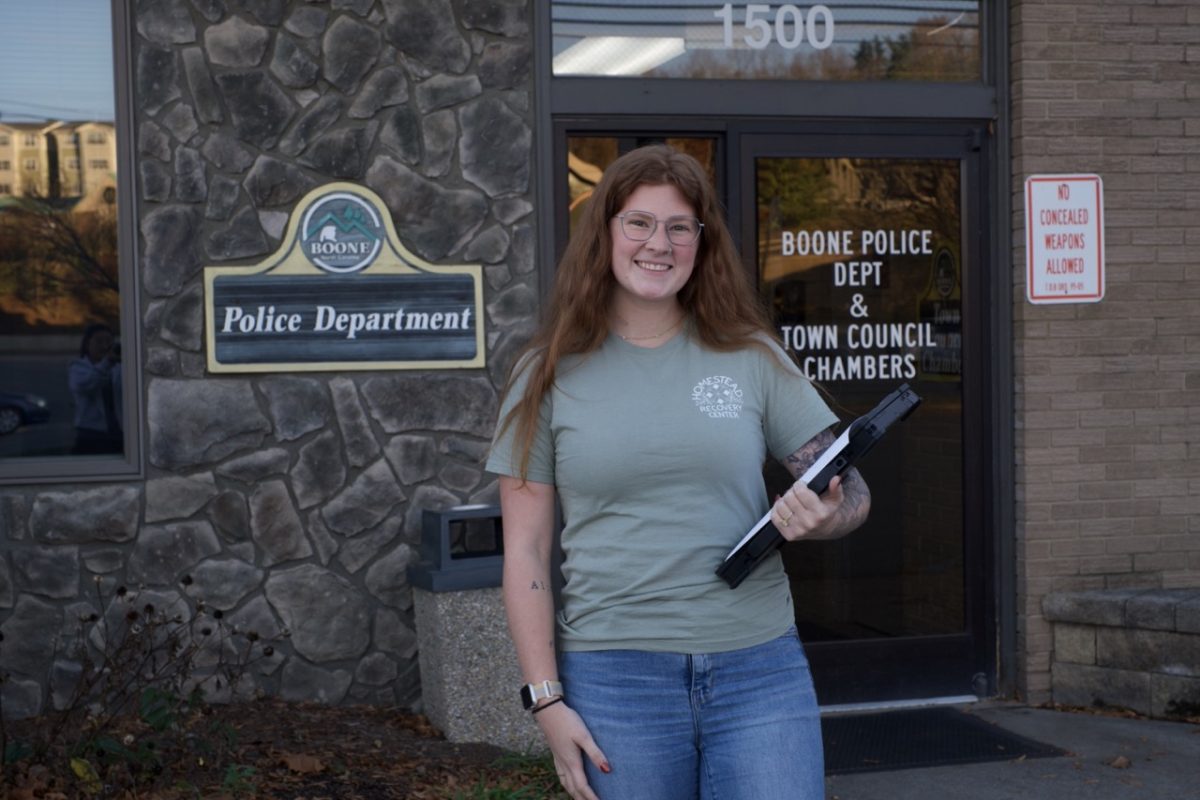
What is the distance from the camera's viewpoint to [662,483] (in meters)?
2.69

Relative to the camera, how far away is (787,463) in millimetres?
2834

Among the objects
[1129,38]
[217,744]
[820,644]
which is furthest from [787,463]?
[1129,38]

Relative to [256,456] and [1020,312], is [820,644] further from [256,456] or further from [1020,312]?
[256,456]

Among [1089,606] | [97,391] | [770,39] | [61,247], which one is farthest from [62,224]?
[1089,606]

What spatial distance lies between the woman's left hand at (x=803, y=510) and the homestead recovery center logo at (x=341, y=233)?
3793 mm

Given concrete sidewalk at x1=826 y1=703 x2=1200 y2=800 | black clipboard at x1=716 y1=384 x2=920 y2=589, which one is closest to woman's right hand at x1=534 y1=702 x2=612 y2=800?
black clipboard at x1=716 y1=384 x2=920 y2=589

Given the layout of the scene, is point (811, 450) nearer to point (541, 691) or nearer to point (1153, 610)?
point (541, 691)

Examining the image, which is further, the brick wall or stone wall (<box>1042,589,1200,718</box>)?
the brick wall

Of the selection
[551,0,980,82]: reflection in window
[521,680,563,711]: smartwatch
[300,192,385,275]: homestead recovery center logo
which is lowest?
[521,680,563,711]: smartwatch

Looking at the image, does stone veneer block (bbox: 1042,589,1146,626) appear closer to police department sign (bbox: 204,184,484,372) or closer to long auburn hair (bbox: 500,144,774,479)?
police department sign (bbox: 204,184,484,372)

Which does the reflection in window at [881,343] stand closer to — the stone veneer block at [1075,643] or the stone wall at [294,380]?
→ the stone veneer block at [1075,643]

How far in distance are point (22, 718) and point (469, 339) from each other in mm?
2316

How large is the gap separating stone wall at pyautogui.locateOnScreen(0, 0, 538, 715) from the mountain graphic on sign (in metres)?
0.12

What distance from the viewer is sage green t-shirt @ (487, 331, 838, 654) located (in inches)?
106
